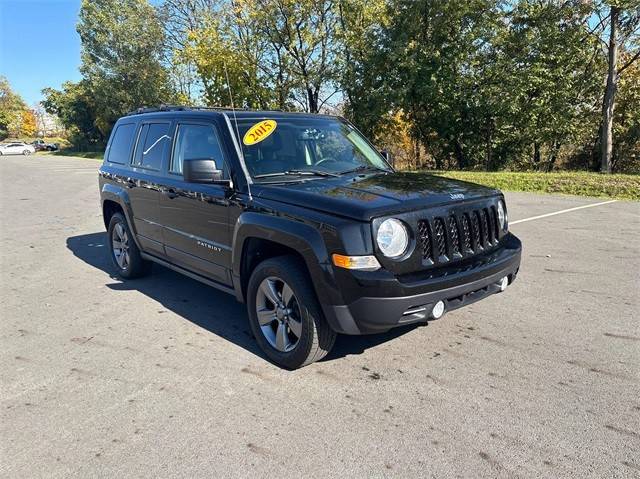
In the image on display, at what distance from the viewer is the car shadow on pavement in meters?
4.01

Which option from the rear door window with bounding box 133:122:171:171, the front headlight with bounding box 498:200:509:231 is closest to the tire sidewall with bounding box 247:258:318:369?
the front headlight with bounding box 498:200:509:231

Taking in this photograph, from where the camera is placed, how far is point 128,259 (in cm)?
590

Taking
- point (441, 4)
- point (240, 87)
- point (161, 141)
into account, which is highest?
point (441, 4)

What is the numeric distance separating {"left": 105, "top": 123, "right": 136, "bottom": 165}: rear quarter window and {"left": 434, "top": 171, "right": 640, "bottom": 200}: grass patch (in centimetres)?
979

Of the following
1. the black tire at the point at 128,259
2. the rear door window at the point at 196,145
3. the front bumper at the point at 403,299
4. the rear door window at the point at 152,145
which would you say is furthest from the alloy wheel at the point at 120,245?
the front bumper at the point at 403,299

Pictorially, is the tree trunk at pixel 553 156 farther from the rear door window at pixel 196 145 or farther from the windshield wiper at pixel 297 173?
the rear door window at pixel 196 145

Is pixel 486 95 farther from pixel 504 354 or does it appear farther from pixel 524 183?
pixel 504 354

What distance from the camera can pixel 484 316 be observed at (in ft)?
14.8

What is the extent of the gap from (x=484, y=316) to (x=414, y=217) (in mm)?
1799

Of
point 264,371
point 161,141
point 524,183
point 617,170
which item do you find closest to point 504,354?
point 264,371

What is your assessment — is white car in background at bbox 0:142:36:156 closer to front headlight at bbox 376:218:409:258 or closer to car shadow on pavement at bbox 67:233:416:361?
car shadow on pavement at bbox 67:233:416:361

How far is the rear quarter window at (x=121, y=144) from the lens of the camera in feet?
18.9

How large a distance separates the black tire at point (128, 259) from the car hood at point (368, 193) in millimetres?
2703

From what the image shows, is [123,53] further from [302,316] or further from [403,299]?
[403,299]
